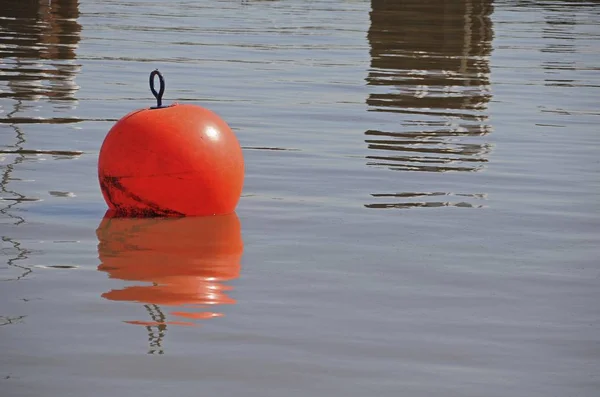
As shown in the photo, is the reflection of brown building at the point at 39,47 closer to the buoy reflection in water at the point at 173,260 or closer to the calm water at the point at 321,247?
the calm water at the point at 321,247

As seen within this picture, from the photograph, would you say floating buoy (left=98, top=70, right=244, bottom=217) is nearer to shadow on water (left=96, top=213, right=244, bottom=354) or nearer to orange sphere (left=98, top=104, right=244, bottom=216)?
orange sphere (left=98, top=104, right=244, bottom=216)

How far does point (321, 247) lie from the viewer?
7715 mm

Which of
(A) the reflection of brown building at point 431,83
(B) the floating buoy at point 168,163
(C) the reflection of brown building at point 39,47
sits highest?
(B) the floating buoy at point 168,163

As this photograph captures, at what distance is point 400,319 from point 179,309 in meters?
1.06

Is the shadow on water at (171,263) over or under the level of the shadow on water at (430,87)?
over

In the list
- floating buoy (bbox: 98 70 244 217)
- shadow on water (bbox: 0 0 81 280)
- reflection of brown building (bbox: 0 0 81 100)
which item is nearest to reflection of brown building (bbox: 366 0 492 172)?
floating buoy (bbox: 98 70 244 217)

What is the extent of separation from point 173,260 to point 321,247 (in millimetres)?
931

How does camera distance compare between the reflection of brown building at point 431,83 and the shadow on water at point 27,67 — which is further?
the reflection of brown building at point 431,83

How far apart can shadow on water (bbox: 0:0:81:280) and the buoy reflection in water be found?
56 centimetres

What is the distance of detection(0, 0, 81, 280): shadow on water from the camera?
911cm

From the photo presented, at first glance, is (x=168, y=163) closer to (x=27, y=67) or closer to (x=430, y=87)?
(x=430, y=87)

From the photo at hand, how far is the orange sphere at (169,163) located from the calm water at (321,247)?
→ 156 millimetres

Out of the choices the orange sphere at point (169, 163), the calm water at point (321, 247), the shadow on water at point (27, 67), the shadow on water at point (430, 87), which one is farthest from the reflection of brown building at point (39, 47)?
the orange sphere at point (169, 163)

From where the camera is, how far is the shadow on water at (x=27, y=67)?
29.9 ft
